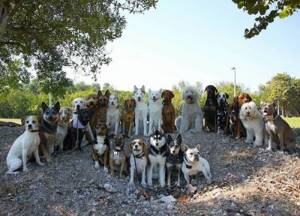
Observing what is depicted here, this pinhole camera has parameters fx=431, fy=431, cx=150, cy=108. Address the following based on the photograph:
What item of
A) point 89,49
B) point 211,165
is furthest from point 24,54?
point 211,165

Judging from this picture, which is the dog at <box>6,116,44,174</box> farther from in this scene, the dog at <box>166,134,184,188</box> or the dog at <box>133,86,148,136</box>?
the dog at <box>133,86,148,136</box>

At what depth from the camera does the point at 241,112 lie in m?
9.87

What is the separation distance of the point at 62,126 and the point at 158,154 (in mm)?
2583

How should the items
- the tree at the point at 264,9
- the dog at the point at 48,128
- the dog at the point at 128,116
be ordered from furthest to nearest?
1. the dog at the point at 128,116
2. the dog at the point at 48,128
3. the tree at the point at 264,9

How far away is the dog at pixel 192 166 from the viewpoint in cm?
809

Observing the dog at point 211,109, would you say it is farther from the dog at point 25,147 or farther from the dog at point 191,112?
the dog at point 25,147

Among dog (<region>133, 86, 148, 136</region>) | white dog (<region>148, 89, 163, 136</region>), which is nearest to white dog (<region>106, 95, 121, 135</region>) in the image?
dog (<region>133, 86, 148, 136</region>)

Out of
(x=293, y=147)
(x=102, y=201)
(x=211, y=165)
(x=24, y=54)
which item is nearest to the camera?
(x=102, y=201)

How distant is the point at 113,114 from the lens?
10438 mm

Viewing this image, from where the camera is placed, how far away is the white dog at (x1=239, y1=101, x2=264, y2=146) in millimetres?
9719

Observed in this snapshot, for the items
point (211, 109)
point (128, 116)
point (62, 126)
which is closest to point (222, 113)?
point (211, 109)

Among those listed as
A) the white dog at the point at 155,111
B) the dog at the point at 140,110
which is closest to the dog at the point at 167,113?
the white dog at the point at 155,111

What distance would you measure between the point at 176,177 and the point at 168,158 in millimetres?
586

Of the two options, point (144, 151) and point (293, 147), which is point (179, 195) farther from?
point (293, 147)
